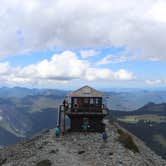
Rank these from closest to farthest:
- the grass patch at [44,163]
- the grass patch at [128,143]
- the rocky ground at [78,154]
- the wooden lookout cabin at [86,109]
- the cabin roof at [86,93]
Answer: the grass patch at [44,163] → the rocky ground at [78,154] → the grass patch at [128,143] → the wooden lookout cabin at [86,109] → the cabin roof at [86,93]

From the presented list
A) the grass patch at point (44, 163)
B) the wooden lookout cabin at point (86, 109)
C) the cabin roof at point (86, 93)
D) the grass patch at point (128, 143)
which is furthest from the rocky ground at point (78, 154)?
the cabin roof at point (86, 93)

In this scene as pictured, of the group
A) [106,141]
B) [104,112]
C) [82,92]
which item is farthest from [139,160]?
[82,92]

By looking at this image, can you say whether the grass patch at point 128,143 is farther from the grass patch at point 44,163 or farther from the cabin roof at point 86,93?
the grass patch at point 44,163

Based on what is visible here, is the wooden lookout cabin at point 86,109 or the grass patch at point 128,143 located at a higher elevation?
the wooden lookout cabin at point 86,109

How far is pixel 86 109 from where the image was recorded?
230 ft

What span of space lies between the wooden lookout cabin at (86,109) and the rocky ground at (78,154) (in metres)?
4.53

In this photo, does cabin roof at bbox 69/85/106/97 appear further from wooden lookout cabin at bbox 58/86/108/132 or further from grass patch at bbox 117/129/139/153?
grass patch at bbox 117/129/139/153

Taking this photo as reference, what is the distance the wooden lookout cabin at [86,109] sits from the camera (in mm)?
70250

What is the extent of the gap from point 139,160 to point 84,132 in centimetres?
1977

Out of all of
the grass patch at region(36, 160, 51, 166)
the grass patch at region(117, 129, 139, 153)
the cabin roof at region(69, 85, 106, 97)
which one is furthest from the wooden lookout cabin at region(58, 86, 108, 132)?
the grass patch at region(36, 160, 51, 166)

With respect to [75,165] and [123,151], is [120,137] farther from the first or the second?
[75,165]

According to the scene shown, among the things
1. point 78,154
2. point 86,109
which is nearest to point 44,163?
point 78,154

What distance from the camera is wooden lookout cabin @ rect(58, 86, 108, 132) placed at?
230 ft

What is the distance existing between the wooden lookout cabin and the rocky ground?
453cm
